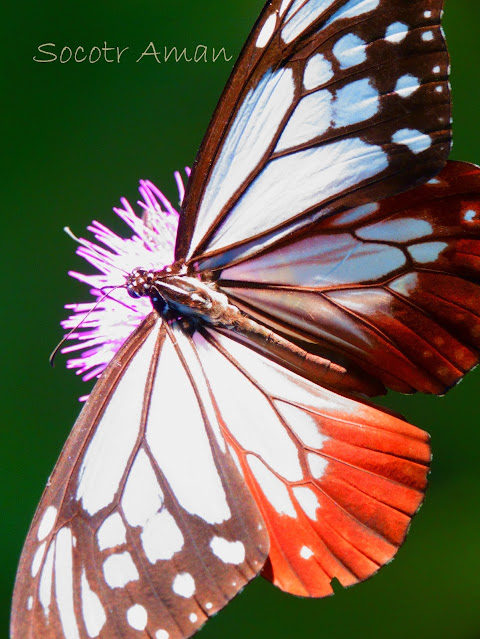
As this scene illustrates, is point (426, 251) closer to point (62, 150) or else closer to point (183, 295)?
point (183, 295)

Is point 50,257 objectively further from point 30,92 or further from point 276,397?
point 276,397

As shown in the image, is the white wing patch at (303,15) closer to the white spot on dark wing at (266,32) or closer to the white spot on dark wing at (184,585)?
the white spot on dark wing at (266,32)

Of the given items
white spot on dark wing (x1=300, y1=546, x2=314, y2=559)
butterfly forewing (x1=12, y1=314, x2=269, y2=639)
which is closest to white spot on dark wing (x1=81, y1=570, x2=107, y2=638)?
butterfly forewing (x1=12, y1=314, x2=269, y2=639)

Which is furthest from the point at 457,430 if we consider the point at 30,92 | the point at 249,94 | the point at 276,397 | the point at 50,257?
the point at 30,92

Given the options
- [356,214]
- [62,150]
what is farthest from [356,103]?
[62,150]

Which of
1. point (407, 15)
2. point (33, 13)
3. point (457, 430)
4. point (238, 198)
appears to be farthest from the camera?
point (33, 13)

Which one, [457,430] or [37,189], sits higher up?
[37,189]

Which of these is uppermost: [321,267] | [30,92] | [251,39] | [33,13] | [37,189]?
[33,13]
